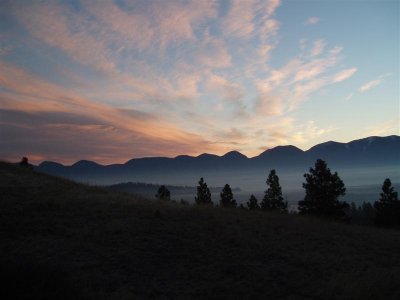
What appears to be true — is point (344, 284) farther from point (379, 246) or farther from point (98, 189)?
point (98, 189)

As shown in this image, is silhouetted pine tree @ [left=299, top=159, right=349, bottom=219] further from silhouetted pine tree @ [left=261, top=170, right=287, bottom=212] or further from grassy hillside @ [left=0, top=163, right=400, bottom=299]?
grassy hillside @ [left=0, top=163, right=400, bottom=299]

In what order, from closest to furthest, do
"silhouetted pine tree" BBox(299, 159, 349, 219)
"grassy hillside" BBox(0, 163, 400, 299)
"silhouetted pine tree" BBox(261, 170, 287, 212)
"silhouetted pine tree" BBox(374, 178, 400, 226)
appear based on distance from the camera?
"grassy hillside" BBox(0, 163, 400, 299) < "silhouetted pine tree" BBox(299, 159, 349, 219) < "silhouetted pine tree" BBox(374, 178, 400, 226) < "silhouetted pine tree" BBox(261, 170, 287, 212)

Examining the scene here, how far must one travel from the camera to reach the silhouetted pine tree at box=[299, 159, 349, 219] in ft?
126

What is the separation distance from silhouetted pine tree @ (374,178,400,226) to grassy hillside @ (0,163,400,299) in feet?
91.7

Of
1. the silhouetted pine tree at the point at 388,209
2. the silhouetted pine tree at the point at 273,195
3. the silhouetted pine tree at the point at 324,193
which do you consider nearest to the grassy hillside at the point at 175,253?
the silhouetted pine tree at the point at 324,193

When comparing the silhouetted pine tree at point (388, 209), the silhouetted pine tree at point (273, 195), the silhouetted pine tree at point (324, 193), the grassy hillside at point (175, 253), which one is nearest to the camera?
the grassy hillside at point (175, 253)

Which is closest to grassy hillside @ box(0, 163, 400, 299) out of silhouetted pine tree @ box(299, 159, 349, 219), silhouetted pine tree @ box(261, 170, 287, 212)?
silhouetted pine tree @ box(299, 159, 349, 219)

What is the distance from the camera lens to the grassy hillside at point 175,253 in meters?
10.6

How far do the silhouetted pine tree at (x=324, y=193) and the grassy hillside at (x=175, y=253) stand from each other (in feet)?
57.6

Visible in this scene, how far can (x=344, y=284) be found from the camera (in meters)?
→ 11.3

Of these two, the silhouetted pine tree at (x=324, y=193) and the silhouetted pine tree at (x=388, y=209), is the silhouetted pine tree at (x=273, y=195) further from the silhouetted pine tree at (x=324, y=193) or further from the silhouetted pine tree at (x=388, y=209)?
the silhouetted pine tree at (x=324, y=193)

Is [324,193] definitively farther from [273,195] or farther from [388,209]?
[273,195]

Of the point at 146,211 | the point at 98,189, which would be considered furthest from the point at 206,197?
the point at 146,211

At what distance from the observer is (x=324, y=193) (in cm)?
3881
